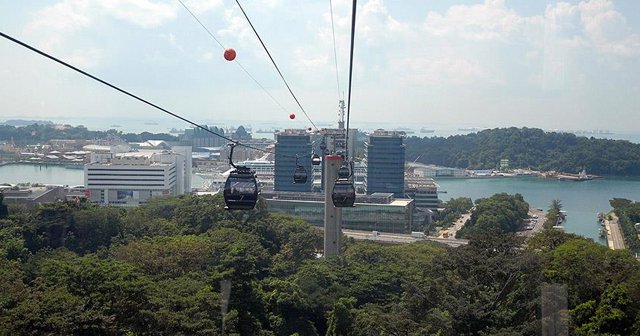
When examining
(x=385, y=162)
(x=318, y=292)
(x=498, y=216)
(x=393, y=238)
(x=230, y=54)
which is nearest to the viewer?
(x=230, y=54)

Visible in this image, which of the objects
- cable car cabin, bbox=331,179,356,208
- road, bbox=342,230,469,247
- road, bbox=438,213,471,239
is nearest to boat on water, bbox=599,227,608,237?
road, bbox=438,213,471,239

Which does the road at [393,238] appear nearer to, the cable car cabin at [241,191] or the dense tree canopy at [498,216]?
the dense tree canopy at [498,216]

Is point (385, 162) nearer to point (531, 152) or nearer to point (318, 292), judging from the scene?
point (318, 292)

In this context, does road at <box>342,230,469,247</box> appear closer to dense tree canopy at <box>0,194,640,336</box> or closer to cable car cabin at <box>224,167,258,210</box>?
dense tree canopy at <box>0,194,640,336</box>

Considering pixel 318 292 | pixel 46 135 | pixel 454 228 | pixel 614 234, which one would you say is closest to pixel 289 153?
pixel 454 228

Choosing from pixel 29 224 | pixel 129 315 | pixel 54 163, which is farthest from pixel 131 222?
pixel 54 163

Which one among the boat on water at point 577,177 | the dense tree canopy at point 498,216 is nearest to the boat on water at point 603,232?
the dense tree canopy at point 498,216
